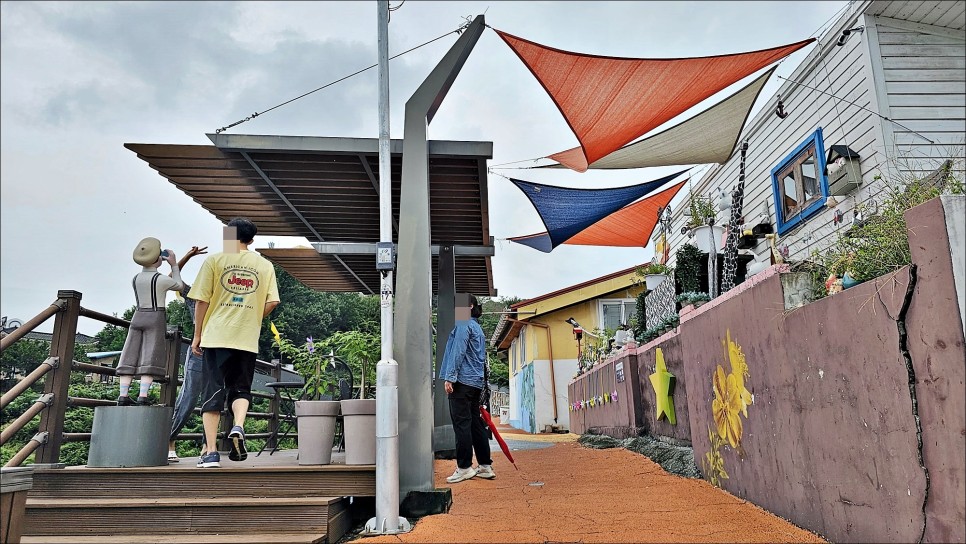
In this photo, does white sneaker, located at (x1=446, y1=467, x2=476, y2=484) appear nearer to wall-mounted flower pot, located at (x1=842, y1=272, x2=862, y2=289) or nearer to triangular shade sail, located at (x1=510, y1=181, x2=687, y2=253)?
wall-mounted flower pot, located at (x1=842, y1=272, x2=862, y2=289)

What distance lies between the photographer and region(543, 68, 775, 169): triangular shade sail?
707 centimetres

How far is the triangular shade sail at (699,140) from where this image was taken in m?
7.07

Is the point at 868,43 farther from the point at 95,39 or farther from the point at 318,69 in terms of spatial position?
the point at 95,39

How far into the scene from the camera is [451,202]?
20.4ft

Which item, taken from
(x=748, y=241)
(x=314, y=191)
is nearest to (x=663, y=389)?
(x=748, y=241)

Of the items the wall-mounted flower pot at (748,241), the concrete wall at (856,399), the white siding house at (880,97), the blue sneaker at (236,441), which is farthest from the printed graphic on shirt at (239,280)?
the wall-mounted flower pot at (748,241)

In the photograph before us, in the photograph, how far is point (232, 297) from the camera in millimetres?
4199

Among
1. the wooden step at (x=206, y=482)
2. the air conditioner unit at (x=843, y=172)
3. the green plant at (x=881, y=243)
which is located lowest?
the wooden step at (x=206, y=482)

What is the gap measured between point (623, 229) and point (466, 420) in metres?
7.54

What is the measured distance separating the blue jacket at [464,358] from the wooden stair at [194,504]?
4.97 feet

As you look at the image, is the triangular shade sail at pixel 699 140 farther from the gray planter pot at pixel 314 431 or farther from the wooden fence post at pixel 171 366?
the wooden fence post at pixel 171 366

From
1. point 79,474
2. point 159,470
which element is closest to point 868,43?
point 159,470

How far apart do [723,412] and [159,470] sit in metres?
3.98

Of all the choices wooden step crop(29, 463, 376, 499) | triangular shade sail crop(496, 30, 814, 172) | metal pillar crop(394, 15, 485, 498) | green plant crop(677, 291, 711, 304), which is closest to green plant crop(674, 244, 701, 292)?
green plant crop(677, 291, 711, 304)
